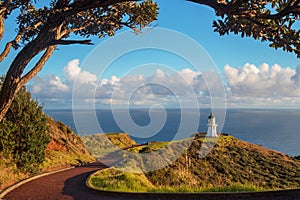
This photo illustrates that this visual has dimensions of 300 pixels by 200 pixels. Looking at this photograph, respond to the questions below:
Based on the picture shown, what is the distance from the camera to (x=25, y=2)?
10438mm

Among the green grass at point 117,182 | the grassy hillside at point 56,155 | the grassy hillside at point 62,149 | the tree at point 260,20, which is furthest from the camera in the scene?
the grassy hillside at point 62,149

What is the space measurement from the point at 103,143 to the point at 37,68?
21523 mm

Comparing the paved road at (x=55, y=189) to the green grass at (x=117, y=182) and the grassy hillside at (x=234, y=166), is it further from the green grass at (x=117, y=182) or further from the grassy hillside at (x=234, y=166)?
the grassy hillside at (x=234, y=166)

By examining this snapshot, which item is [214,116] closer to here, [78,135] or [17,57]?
[78,135]

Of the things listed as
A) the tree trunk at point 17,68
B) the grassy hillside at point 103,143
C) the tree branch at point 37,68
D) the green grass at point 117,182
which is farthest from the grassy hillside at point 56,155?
the tree branch at point 37,68

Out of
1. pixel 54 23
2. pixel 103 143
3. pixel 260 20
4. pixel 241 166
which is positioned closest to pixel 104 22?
pixel 54 23

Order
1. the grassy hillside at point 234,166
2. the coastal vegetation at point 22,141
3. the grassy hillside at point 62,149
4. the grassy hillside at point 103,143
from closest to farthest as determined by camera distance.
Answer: the coastal vegetation at point 22,141 → the grassy hillside at point 62,149 → the grassy hillside at point 234,166 → the grassy hillside at point 103,143

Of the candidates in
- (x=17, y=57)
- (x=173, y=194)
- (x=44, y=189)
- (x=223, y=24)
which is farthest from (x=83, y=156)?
(x=223, y=24)

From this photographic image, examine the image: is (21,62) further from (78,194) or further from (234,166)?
(234,166)

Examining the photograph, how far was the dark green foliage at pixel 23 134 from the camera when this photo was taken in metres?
14.7

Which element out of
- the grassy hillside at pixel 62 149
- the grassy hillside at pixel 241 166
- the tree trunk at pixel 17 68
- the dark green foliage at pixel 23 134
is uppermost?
the tree trunk at pixel 17 68

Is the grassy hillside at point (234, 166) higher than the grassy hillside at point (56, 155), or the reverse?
the grassy hillside at point (56, 155)

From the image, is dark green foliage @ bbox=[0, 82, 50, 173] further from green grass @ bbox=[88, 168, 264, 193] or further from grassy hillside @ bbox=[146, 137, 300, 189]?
grassy hillside @ bbox=[146, 137, 300, 189]

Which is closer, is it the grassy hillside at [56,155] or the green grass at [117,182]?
the green grass at [117,182]
